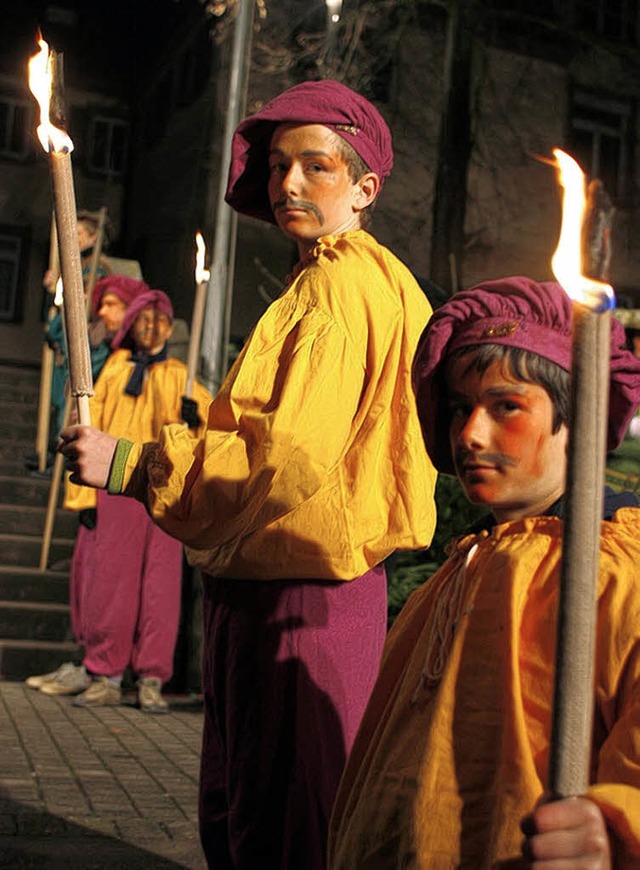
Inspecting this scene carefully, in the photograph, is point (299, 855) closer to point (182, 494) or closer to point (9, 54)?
point (182, 494)

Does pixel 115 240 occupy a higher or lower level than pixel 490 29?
lower

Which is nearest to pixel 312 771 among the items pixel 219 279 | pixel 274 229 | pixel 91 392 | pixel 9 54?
pixel 91 392

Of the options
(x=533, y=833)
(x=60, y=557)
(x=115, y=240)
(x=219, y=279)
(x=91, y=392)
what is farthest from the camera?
(x=115, y=240)

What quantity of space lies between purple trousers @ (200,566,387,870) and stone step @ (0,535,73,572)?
833 cm

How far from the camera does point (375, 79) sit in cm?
1647

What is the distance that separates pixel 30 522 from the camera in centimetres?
1170

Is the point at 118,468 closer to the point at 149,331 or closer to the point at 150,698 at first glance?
the point at 150,698

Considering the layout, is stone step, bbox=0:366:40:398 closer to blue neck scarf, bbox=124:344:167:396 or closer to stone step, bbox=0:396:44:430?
stone step, bbox=0:396:44:430

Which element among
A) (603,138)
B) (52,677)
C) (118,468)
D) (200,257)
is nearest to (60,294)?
(200,257)

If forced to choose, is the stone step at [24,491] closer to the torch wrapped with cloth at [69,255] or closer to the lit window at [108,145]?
the torch wrapped with cloth at [69,255]

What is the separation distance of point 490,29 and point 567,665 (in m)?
17.6

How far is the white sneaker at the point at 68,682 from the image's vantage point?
28.8 ft

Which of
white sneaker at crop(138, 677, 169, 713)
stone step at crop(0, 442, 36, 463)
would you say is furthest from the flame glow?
stone step at crop(0, 442, 36, 463)

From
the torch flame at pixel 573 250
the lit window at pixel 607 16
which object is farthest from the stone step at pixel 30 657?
the lit window at pixel 607 16
